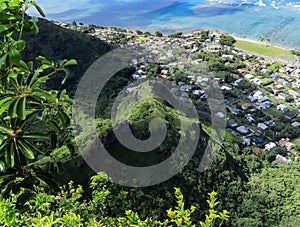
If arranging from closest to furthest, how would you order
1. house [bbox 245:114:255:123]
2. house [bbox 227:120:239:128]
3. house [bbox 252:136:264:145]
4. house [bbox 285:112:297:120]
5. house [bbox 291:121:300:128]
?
house [bbox 252:136:264:145] < house [bbox 227:120:239:128] < house [bbox 291:121:300:128] < house [bbox 245:114:255:123] < house [bbox 285:112:297:120]

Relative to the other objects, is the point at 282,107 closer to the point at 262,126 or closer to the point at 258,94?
the point at 258,94

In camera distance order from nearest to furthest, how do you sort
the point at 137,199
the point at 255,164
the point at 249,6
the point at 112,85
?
the point at 137,199, the point at 255,164, the point at 112,85, the point at 249,6

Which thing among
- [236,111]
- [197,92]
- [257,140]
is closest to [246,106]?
[236,111]

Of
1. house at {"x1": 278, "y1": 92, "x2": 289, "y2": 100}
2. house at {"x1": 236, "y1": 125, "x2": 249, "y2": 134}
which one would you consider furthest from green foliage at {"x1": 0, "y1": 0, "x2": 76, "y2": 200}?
house at {"x1": 278, "y1": 92, "x2": 289, "y2": 100}

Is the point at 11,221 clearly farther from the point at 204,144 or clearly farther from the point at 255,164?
the point at 255,164

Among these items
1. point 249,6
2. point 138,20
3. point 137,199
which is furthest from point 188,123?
point 249,6

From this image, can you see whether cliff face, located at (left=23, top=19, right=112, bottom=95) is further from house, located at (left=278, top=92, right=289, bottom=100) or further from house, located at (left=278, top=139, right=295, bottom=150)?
house, located at (left=278, top=92, right=289, bottom=100)
